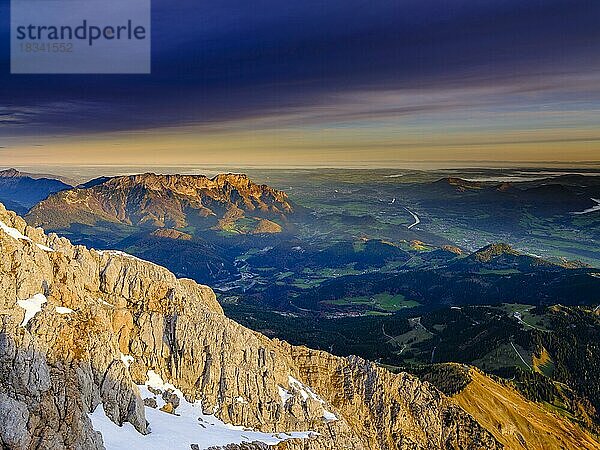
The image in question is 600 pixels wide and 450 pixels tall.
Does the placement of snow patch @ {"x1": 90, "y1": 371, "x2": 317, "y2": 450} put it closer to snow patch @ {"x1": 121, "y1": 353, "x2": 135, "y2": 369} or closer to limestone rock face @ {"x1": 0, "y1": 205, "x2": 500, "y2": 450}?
limestone rock face @ {"x1": 0, "y1": 205, "x2": 500, "y2": 450}

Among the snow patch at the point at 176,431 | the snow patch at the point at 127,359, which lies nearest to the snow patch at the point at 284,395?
the snow patch at the point at 176,431

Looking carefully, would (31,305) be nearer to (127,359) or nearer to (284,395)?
(127,359)

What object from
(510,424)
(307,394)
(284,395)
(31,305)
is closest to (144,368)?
(31,305)

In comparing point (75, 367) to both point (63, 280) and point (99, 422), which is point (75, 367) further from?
point (63, 280)

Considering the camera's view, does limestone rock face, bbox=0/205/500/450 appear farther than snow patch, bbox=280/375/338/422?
No

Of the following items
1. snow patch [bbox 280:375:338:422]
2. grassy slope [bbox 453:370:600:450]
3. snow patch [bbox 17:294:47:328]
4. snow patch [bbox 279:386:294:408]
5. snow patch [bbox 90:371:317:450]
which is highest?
snow patch [bbox 17:294:47:328]

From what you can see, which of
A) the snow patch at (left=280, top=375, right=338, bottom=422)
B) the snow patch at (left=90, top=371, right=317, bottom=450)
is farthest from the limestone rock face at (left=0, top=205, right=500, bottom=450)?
the snow patch at (left=90, top=371, right=317, bottom=450)

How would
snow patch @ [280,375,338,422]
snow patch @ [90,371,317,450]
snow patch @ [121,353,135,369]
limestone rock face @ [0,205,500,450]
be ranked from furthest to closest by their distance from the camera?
snow patch @ [280,375,338,422], snow patch @ [121,353,135,369], snow patch @ [90,371,317,450], limestone rock face @ [0,205,500,450]

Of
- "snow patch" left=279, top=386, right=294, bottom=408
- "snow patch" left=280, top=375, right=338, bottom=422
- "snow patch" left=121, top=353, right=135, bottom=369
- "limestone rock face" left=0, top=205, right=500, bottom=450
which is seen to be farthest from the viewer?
"snow patch" left=280, top=375, right=338, bottom=422
